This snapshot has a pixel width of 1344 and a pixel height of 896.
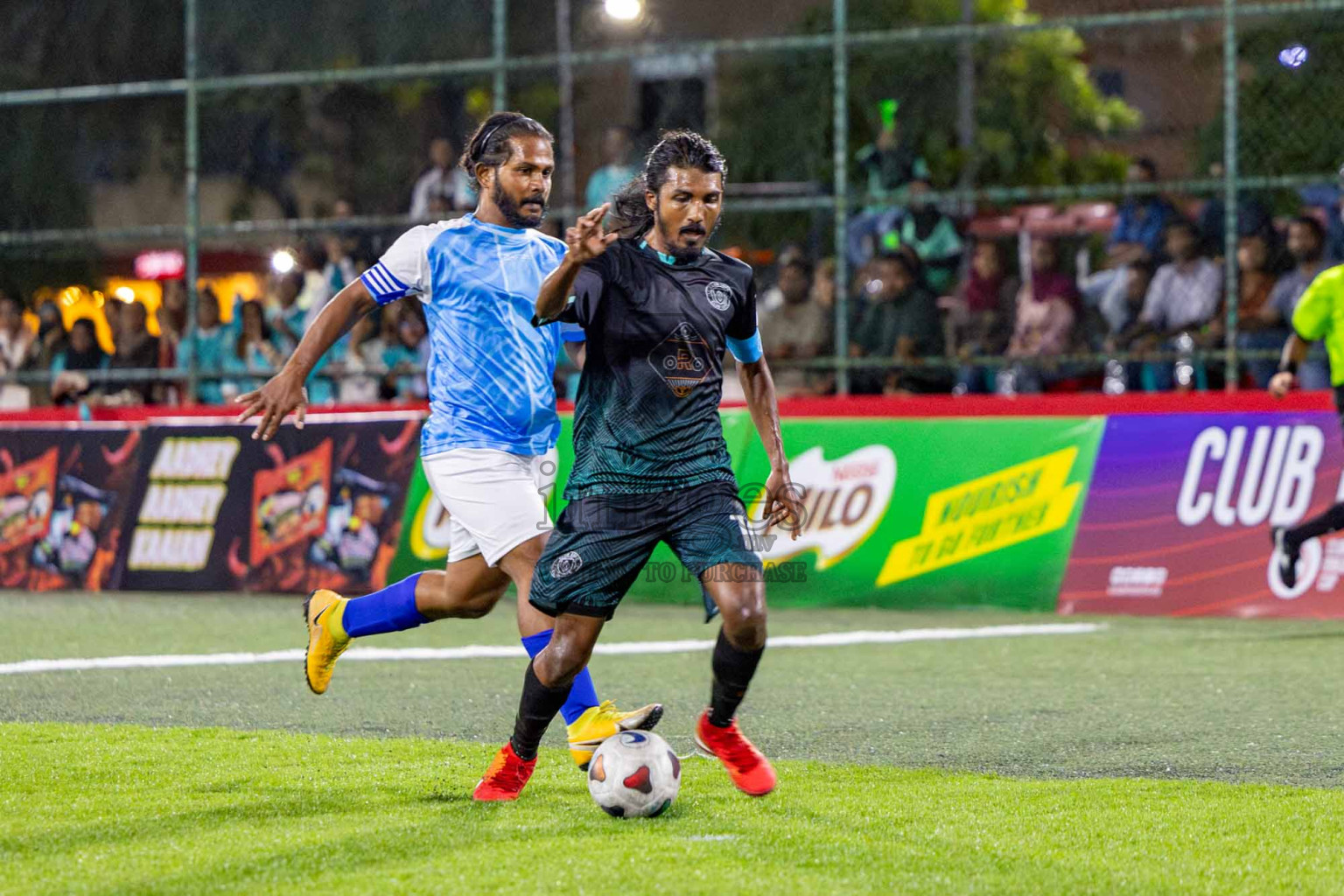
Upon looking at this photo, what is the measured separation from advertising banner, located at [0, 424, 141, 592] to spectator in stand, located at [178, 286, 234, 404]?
3.01 feet

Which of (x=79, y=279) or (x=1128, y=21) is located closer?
(x=1128, y=21)

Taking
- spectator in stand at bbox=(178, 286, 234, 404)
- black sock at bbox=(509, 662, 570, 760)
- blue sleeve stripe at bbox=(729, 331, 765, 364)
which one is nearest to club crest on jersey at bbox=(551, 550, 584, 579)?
black sock at bbox=(509, 662, 570, 760)

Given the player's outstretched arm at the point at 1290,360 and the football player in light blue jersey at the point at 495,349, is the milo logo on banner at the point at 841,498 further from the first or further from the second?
the football player in light blue jersey at the point at 495,349

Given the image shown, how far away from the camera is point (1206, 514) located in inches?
454

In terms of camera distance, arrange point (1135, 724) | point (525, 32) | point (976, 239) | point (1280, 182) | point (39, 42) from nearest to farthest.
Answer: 1. point (1135, 724)
2. point (1280, 182)
3. point (976, 239)
4. point (525, 32)
5. point (39, 42)

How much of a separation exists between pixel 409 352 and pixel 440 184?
141 centimetres

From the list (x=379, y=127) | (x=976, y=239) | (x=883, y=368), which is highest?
(x=379, y=127)

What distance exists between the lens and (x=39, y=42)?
1727cm

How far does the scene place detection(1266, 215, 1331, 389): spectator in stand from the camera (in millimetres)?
11750

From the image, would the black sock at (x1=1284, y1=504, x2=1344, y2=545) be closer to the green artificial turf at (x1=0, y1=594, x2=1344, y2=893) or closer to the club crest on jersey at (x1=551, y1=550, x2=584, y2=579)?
the green artificial turf at (x1=0, y1=594, x2=1344, y2=893)

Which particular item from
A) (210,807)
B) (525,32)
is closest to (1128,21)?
(525,32)

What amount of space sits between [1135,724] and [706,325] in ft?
8.85

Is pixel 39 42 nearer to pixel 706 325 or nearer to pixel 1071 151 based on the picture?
pixel 1071 151

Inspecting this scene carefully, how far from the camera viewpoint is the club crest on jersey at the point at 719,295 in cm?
557
